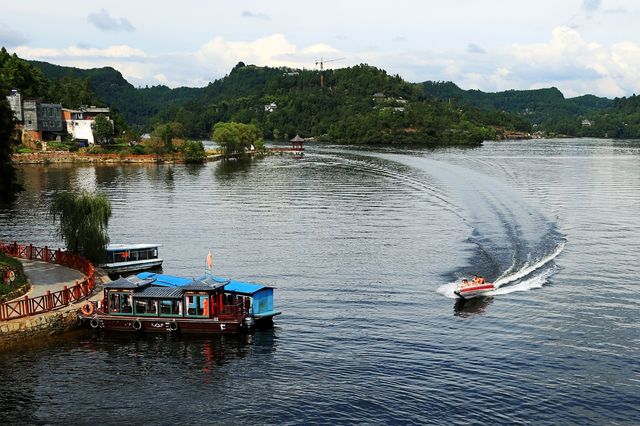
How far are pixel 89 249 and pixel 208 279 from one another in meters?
21.3

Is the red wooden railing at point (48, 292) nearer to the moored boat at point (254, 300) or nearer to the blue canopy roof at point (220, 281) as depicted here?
the blue canopy roof at point (220, 281)

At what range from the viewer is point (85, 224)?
236ft

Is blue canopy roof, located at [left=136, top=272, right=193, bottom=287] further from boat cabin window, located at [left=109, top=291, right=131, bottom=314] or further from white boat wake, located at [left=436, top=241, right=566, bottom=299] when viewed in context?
white boat wake, located at [left=436, top=241, right=566, bottom=299]

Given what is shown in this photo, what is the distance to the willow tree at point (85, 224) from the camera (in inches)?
2820

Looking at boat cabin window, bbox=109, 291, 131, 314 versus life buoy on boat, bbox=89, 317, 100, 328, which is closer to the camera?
life buoy on boat, bbox=89, 317, 100, 328

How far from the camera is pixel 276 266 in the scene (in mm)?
75750

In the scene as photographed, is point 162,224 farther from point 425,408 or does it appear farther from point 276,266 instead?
point 425,408

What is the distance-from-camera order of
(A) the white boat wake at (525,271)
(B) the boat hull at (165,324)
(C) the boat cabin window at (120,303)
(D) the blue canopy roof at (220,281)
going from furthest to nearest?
(A) the white boat wake at (525,271) < (D) the blue canopy roof at (220,281) < (C) the boat cabin window at (120,303) < (B) the boat hull at (165,324)

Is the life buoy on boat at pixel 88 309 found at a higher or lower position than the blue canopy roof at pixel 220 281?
lower

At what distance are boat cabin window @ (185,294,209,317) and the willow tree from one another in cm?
2085

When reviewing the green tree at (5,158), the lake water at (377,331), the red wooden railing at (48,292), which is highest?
the green tree at (5,158)

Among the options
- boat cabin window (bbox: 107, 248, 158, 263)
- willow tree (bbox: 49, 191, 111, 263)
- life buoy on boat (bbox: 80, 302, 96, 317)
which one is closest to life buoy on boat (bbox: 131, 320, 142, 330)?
life buoy on boat (bbox: 80, 302, 96, 317)

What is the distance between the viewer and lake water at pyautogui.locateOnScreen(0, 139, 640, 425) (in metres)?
42.8

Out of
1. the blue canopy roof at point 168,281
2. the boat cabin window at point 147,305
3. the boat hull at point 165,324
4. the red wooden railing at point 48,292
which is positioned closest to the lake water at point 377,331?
the boat hull at point 165,324
